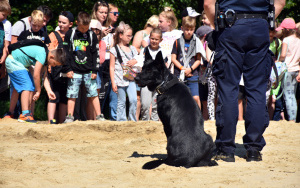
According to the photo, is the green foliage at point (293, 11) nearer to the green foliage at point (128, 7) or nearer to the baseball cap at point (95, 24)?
the green foliage at point (128, 7)

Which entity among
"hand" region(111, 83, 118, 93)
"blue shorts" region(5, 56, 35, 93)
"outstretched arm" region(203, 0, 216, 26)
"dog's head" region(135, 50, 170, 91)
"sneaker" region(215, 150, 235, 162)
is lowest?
"sneaker" region(215, 150, 235, 162)

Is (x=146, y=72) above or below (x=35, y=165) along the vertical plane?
above

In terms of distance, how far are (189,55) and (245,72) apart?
11.5ft

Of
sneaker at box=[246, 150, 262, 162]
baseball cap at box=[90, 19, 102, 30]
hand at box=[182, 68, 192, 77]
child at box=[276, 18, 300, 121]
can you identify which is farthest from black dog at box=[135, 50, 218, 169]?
child at box=[276, 18, 300, 121]

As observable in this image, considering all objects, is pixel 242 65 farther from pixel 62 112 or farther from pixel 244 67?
pixel 62 112

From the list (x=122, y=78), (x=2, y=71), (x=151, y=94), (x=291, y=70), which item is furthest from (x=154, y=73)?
(x=291, y=70)

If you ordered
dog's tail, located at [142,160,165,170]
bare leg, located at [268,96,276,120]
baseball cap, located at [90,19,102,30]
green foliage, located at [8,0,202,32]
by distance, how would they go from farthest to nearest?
green foliage, located at [8,0,202,32] → bare leg, located at [268,96,276,120] → baseball cap, located at [90,19,102,30] → dog's tail, located at [142,160,165,170]

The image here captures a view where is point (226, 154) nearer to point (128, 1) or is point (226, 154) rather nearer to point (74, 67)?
point (74, 67)

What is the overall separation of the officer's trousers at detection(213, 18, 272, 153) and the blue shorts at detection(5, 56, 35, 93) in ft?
14.4

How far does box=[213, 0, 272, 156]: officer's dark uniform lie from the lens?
5109mm

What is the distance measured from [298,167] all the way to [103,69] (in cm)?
579

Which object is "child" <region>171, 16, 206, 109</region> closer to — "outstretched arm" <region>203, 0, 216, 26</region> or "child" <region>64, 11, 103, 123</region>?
"child" <region>64, 11, 103, 123</region>

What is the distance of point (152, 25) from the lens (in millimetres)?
10039

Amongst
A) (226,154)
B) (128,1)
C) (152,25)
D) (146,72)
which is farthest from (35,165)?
(128,1)
